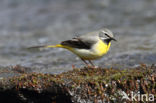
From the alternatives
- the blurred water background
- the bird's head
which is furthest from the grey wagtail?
the blurred water background

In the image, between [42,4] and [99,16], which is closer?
[99,16]

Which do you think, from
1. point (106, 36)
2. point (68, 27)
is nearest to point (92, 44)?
point (106, 36)

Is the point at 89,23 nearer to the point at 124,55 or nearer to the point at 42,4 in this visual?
the point at 42,4

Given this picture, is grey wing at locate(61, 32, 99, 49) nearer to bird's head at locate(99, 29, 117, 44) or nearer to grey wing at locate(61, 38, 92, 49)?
grey wing at locate(61, 38, 92, 49)

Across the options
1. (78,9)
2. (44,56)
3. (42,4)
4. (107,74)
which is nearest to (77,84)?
(107,74)

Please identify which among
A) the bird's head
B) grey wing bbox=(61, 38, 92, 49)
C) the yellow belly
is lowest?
the yellow belly
